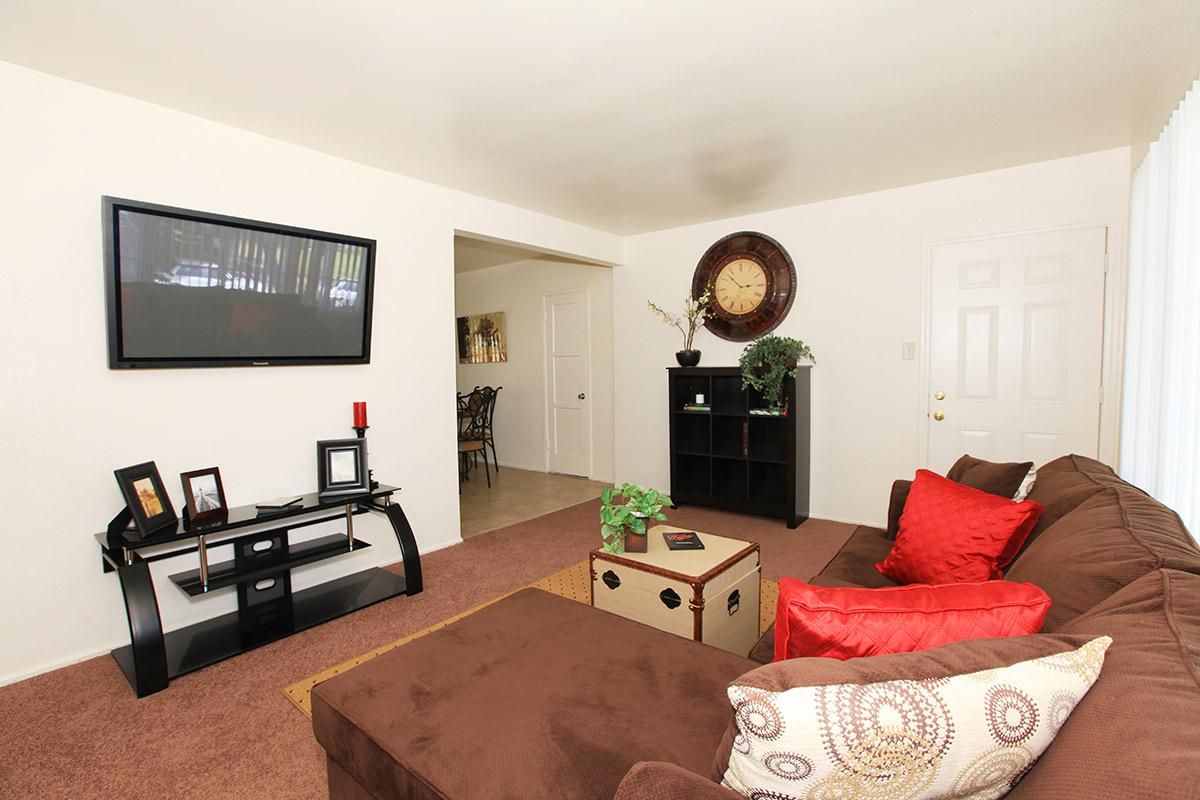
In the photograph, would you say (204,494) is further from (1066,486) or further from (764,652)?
(1066,486)

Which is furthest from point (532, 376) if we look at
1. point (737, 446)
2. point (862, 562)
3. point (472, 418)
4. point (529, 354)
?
point (862, 562)

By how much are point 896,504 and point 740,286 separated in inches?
97.3

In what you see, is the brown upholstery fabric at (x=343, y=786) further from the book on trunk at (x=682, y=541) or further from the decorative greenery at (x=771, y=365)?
the decorative greenery at (x=771, y=365)

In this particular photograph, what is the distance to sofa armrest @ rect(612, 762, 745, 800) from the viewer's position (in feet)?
2.52

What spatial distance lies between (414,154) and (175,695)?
2.73m

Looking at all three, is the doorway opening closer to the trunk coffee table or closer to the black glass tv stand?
the black glass tv stand

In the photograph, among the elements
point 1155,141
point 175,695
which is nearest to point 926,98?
point 1155,141

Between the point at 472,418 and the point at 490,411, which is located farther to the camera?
the point at 490,411

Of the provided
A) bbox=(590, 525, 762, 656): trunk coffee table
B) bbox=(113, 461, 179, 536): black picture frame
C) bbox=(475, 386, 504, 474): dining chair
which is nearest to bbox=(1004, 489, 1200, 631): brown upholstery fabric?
bbox=(590, 525, 762, 656): trunk coffee table

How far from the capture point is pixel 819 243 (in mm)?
4188

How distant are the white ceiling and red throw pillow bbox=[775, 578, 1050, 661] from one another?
186 cm

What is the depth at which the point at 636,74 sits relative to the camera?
2293mm

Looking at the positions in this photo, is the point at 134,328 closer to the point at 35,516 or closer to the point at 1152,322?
the point at 35,516

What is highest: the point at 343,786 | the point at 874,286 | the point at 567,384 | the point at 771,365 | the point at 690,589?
the point at 874,286
